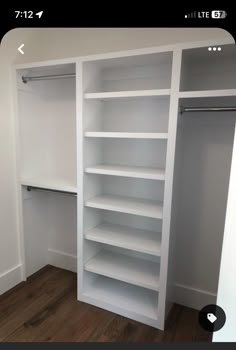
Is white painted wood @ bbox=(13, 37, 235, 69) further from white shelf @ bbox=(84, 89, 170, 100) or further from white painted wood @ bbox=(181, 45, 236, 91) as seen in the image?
white shelf @ bbox=(84, 89, 170, 100)

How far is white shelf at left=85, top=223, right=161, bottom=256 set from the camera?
5.68 ft

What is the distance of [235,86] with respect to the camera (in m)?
1.62

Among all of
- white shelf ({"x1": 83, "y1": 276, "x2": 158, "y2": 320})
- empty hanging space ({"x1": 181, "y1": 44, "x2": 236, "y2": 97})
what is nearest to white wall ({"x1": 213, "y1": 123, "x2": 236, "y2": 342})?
empty hanging space ({"x1": 181, "y1": 44, "x2": 236, "y2": 97})

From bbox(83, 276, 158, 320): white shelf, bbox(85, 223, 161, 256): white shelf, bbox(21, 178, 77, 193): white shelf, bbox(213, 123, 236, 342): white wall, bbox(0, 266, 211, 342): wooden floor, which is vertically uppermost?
bbox(213, 123, 236, 342): white wall

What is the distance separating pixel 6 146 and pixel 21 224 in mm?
731

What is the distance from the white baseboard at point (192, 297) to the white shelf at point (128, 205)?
77 cm

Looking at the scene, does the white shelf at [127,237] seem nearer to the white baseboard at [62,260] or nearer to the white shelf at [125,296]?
the white shelf at [125,296]

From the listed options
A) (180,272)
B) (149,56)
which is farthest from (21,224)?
(149,56)

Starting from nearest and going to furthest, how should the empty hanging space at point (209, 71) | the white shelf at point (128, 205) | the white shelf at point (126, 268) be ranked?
the empty hanging space at point (209, 71), the white shelf at point (128, 205), the white shelf at point (126, 268)

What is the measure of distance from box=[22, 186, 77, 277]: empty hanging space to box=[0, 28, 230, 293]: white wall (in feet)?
A: 0.51

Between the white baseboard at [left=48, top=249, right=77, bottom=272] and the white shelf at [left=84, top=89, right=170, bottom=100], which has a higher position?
the white shelf at [left=84, top=89, right=170, bottom=100]

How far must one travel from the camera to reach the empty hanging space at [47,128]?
6.91 feet
